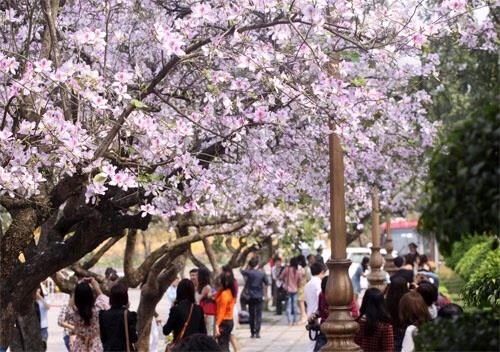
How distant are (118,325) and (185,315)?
100 centimetres

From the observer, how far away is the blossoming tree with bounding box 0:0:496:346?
34.3 ft

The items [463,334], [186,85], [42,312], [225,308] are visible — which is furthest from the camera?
[42,312]

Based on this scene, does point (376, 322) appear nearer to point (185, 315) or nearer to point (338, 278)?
point (338, 278)

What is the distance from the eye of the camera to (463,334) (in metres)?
6.76

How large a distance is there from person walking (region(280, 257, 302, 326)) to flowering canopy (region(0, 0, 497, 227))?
15.8m

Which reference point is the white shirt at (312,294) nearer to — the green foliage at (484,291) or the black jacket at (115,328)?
the green foliage at (484,291)

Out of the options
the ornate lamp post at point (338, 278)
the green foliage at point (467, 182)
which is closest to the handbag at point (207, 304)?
the ornate lamp post at point (338, 278)

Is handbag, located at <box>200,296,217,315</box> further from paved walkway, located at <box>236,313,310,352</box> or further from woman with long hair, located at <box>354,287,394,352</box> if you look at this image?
paved walkway, located at <box>236,313,310,352</box>

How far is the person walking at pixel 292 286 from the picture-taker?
3036 cm

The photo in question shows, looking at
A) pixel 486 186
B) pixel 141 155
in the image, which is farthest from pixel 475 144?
pixel 141 155

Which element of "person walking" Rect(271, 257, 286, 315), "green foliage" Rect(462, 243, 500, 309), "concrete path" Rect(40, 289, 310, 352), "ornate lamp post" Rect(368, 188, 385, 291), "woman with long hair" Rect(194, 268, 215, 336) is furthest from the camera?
"person walking" Rect(271, 257, 286, 315)

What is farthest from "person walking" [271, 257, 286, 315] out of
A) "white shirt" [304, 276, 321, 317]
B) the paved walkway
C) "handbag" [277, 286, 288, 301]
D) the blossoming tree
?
the blossoming tree

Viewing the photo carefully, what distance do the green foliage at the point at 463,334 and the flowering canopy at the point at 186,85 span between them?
3601 mm

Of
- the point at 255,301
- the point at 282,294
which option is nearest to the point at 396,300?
the point at 255,301
